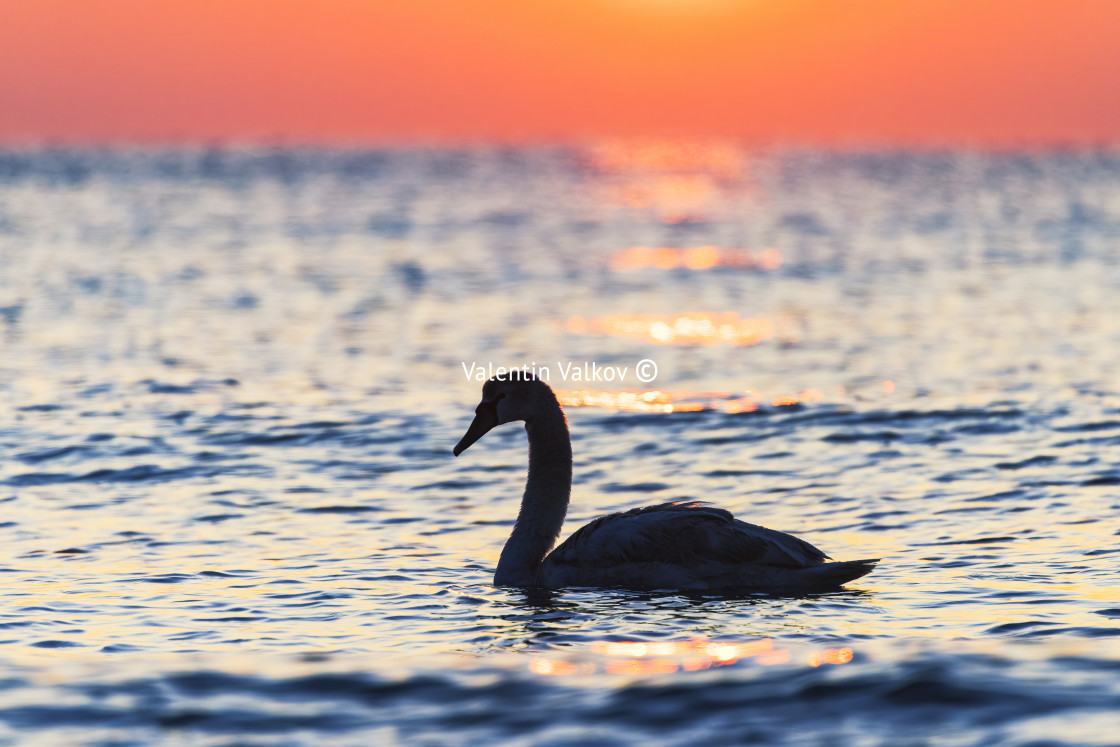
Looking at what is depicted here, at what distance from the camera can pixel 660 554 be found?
10508 millimetres

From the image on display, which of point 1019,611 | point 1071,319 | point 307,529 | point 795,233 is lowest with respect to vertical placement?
point 1019,611

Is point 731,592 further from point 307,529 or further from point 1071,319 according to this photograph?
point 1071,319

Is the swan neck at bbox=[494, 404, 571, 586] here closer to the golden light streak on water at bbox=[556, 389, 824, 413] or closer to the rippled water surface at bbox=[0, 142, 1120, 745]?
the rippled water surface at bbox=[0, 142, 1120, 745]

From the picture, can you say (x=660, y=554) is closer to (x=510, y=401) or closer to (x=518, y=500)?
(x=510, y=401)

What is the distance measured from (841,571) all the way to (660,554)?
1.26 metres

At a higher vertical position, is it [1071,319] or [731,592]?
[1071,319]

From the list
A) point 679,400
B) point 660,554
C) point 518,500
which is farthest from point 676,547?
point 679,400

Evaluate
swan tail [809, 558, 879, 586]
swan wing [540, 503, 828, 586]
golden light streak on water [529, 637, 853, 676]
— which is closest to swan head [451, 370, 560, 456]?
swan wing [540, 503, 828, 586]

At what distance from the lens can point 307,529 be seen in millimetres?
12555

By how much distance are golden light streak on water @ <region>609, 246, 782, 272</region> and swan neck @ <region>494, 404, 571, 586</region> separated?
32624 mm

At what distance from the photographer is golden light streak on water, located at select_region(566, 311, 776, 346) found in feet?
83.9

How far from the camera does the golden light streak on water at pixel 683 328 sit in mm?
25578

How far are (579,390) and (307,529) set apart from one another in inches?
316

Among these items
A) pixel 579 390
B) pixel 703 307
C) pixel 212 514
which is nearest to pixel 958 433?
pixel 579 390
